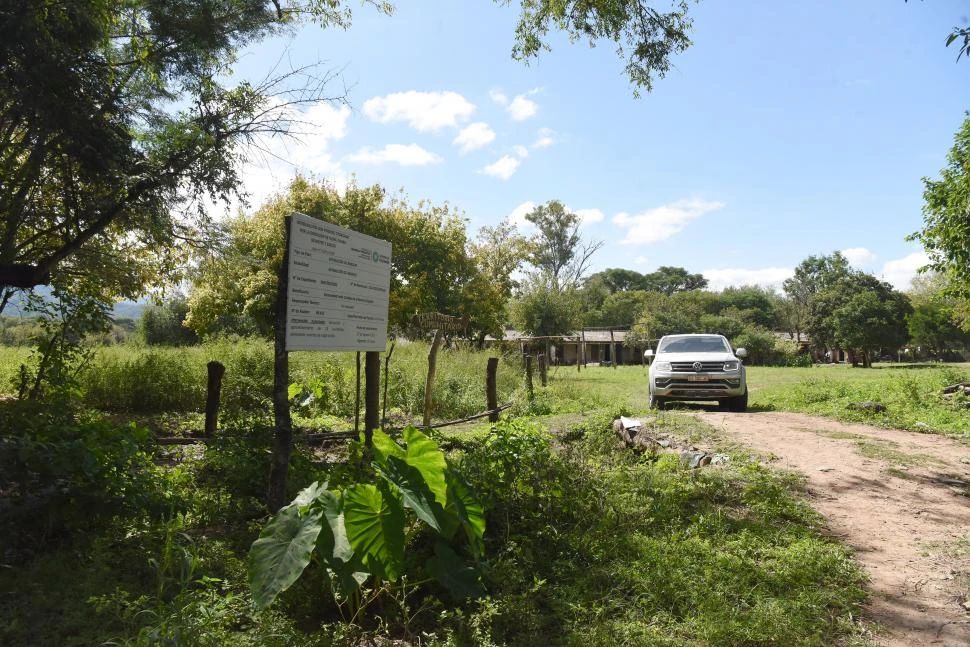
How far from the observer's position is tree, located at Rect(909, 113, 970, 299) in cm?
1027

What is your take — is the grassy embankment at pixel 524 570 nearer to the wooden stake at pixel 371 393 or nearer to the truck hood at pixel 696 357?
the wooden stake at pixel 371 393

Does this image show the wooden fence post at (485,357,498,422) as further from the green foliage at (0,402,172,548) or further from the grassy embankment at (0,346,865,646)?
the green foliage at (0,402,172,548)

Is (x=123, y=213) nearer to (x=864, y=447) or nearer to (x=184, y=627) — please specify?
(x=184, y=627)

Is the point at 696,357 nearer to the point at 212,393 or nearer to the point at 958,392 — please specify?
the point at 958,392

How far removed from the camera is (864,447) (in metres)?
7.61

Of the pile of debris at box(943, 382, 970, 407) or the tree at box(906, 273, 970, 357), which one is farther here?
the tree at box(906, 273, 970, 357)

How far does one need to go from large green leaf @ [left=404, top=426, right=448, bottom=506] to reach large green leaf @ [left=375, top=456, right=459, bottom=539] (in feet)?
0.20

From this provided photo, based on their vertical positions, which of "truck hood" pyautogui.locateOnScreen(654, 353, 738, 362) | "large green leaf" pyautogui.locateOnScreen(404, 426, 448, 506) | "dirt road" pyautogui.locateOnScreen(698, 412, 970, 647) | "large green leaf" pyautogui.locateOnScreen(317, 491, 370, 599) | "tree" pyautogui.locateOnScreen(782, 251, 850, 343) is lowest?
"dirt road" pyautogui.locateOnScreen(698, 412, 970, 647)

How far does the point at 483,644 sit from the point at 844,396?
12070 millimetres

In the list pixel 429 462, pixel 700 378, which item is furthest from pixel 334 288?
pixel 700 378

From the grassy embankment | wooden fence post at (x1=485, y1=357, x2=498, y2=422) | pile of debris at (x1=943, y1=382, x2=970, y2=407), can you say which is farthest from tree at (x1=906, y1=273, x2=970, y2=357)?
the grassy embankment

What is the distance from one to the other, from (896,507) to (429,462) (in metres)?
4.57

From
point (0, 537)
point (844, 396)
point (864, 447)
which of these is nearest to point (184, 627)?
point (0, 537)

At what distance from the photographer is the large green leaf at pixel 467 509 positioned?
10.5ft
